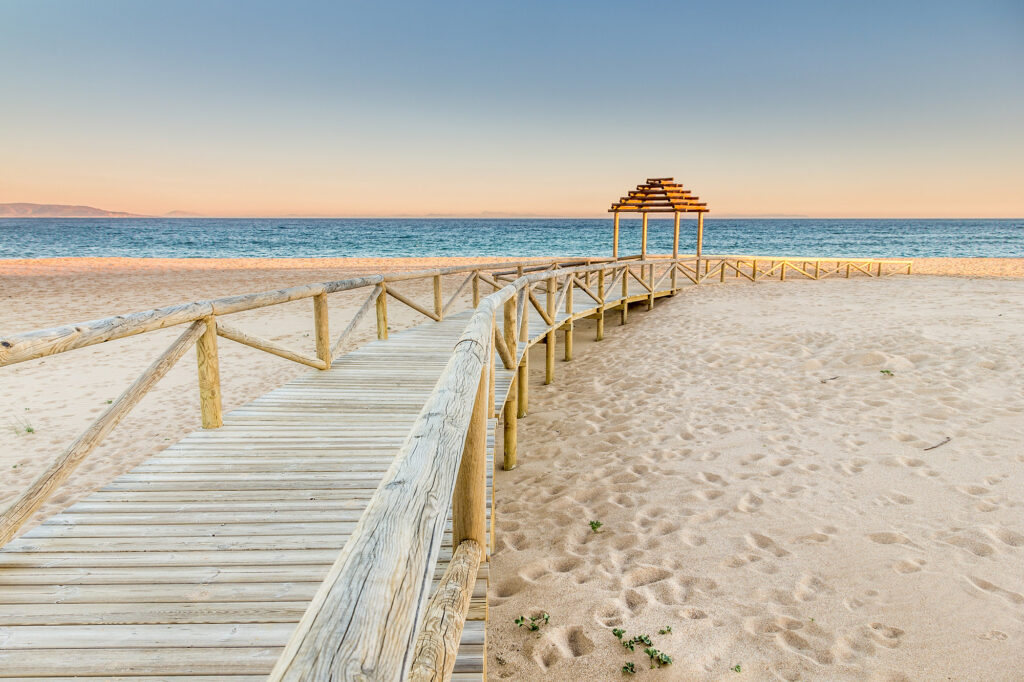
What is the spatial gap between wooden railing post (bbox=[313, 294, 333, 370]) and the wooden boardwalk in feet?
4.02

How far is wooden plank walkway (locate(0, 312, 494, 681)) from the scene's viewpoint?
1666 millimetres

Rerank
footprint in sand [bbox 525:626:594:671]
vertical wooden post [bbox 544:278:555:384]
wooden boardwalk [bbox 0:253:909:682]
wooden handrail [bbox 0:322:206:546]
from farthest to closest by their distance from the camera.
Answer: vertical wooden post [bbox 544:278:555:384]
footprint in sand [bbox 525:626:594:671]
wooden handrail [bbox 0:322:206:546]
wooden boardwalk [bbox 0:253:909:682]

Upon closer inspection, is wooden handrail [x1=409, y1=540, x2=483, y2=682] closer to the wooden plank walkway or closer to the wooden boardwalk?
the wooden boardwalk

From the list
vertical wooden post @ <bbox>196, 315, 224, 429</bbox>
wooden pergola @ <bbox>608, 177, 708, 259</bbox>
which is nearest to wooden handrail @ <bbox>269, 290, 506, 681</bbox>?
vertical wooden post @ <bbox>196, 315, 224, 429</bbox>

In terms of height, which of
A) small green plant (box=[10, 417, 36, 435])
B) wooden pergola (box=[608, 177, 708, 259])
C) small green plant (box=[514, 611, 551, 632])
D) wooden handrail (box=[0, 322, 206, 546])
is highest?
wooden pergola (box=[608, 177, 708, 259])

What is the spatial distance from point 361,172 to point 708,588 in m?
61.6

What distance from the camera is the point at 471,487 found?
1568mm

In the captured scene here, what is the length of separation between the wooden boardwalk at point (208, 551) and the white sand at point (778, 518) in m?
0.87

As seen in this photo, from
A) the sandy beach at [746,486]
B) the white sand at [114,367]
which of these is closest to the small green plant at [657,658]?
the sandy beach at [746,486]

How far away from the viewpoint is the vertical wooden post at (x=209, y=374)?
3.56 metres

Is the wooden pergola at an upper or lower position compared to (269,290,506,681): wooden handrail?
upper

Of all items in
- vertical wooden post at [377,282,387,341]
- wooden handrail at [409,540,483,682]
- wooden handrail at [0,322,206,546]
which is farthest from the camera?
vertical wooden post at [377,282,387,341]

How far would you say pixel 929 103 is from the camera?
28328mm

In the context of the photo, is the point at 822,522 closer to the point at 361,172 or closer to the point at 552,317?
the point at 552,317
